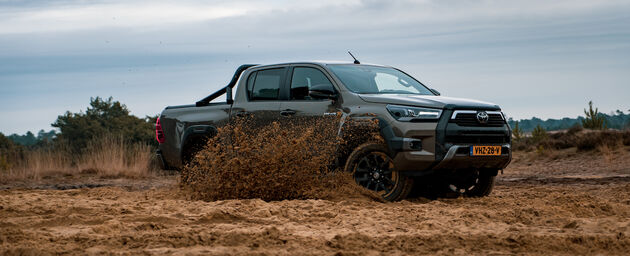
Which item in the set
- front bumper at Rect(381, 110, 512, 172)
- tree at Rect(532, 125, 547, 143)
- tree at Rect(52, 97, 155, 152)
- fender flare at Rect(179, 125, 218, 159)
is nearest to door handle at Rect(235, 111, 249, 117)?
fender flare at Rect(179, 125, 218, 159)

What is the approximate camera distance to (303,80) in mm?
9773

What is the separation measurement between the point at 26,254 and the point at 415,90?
5667 mm

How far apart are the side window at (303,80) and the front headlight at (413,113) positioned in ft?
4.47

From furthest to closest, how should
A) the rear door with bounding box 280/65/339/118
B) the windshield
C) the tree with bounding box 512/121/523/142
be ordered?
1. the tree with bounding box 512/121/523/142
2. the windshield
3. the rear door with bounding box 280/65/339/118

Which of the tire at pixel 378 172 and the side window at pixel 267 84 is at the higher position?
the side window at pixel 267 84

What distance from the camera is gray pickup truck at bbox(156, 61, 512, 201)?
27.7 ft

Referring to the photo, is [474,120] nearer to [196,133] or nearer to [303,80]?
[303,80]

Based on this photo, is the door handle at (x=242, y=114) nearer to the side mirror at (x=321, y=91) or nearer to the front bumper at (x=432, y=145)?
the side mirror at (x=321, y=91)

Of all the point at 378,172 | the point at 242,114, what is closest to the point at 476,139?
the point at 378,172

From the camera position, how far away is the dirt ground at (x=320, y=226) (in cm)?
585

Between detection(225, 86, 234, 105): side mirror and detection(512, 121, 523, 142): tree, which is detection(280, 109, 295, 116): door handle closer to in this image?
detection(225, 86, 234, 105): side mirror

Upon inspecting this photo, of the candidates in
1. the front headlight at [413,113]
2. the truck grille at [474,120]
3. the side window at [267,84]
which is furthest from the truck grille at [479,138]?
the side window at [267,84]

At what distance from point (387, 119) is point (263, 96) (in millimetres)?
2216

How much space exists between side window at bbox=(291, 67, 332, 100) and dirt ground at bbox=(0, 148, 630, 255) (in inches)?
67.9
